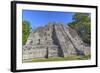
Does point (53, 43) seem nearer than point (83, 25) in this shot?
Yes

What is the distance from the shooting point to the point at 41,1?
1.69 m

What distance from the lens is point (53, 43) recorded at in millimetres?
1743

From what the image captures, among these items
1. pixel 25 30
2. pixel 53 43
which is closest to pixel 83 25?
pixel 53 43

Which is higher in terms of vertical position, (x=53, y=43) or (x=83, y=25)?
(x=83, y=25)

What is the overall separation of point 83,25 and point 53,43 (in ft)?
1.00

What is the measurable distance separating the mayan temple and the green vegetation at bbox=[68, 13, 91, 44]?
38 millimetres

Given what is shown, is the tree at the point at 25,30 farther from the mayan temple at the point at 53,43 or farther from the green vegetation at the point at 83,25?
the green vegetation at the point at 83,25

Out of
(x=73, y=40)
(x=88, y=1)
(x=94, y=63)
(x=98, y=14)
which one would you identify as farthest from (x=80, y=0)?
(x=94, y=63)

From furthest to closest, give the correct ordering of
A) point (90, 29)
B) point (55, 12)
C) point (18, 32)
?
point (90, 29)
point (55, 12)
point (18, 32)

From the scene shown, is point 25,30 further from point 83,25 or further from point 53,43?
point 83,25

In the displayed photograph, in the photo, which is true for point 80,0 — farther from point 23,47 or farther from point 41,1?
point 23,47

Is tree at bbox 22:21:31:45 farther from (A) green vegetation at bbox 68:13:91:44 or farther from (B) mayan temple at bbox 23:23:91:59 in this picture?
(A) green vegetation at bbox 68:13:91:44

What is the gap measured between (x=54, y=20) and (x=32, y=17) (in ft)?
0.59

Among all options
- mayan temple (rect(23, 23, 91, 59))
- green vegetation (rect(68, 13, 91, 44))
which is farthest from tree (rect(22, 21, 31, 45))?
green vegetation (rect(68, 13, 91, 44))
